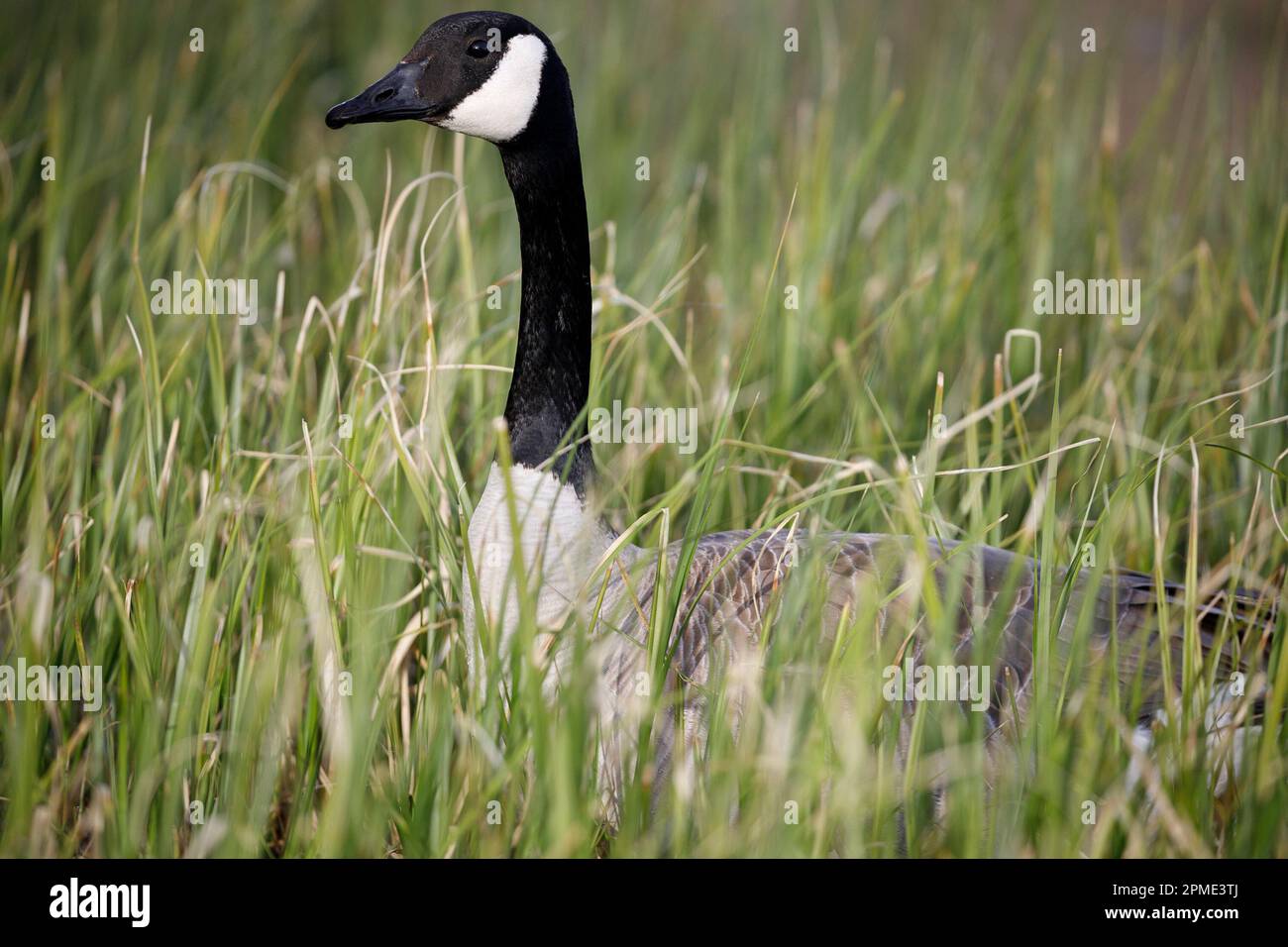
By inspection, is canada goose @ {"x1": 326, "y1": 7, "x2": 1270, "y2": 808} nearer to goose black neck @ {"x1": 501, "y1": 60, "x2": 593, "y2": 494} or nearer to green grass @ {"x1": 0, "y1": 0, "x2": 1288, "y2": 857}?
goose black neck @ {"x1": 501, "y1": 60, "x2": 593, "y2": 494}

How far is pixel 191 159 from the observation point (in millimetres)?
5055

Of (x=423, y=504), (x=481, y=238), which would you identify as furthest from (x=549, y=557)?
(x=481, y=238)

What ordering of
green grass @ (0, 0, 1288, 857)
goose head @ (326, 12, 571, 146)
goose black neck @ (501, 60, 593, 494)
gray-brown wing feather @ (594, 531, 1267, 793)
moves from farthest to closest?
goose black neck @ (501, 60, 593, 494) → goose head @ (326, 12, 571, 146) → gray-brown wing feather @ (594, 531, 1267, 793) → green grass @ (0, 0, 1288, 857)

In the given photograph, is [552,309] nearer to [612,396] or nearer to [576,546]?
[576,546]

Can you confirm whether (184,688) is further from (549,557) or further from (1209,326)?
(1209,326)

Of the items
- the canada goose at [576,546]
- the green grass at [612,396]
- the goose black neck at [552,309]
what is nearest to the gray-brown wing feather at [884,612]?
the canada goose at [576,546]

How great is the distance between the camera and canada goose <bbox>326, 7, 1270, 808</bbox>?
2561mm

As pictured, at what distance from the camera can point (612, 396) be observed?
4.08 meters

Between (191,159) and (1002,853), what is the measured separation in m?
4.43

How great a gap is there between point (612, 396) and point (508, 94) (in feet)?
5.01

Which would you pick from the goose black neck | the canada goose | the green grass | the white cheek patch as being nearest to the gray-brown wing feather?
the canada goose

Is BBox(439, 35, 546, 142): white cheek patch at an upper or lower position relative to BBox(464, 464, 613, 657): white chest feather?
upper

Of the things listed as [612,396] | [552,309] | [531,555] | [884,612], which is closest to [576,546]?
[531,555]

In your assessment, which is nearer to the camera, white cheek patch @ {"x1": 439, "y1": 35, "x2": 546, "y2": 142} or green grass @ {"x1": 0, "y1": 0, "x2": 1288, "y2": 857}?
green grass @ {"x1": 0, "y1": 0, "x2": 1288, "y2": 857}
